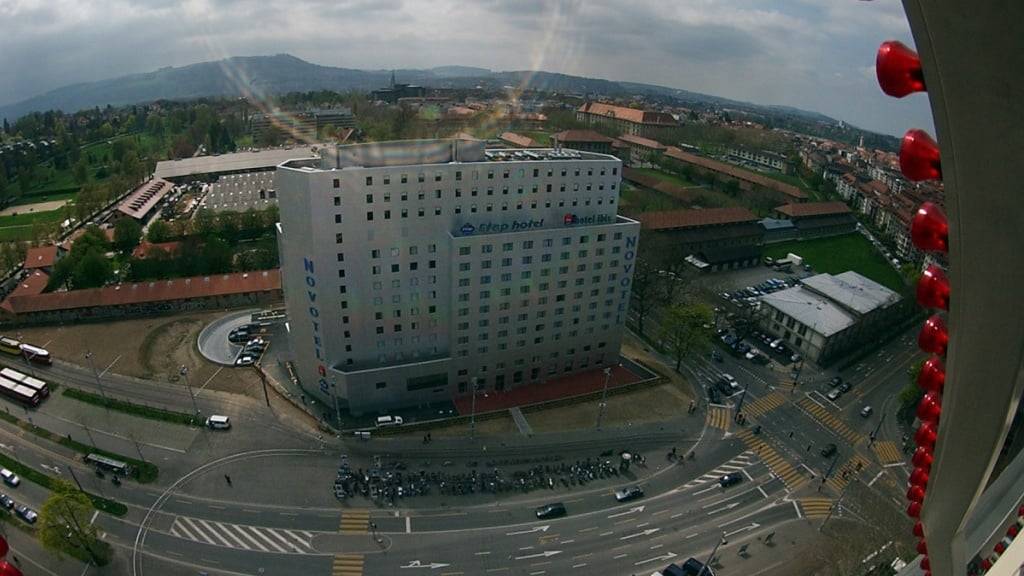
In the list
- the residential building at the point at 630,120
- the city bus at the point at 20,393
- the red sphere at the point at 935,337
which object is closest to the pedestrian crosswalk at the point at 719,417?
the red sphere at the point at 935,337

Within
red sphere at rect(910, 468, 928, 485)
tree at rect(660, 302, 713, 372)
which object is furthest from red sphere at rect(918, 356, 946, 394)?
tree at rect(660, 302, 713, 372)

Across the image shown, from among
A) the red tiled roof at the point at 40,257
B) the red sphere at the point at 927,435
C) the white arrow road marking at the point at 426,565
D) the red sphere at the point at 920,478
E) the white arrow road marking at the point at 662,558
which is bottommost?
the white arrow road marking at the point at 662,558

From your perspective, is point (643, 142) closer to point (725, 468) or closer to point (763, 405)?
point (763, 405)

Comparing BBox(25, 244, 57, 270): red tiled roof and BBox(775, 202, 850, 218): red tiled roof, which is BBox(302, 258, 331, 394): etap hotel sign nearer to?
BBox(25, 244, 57, 270): red tiled roof

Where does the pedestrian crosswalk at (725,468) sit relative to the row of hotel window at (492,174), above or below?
below

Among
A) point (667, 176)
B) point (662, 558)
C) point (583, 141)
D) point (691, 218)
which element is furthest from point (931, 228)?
point (583, 141)

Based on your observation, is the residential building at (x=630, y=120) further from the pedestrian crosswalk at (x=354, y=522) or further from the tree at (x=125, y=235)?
the pedestrian crosswalk at (x=354, y=522)
